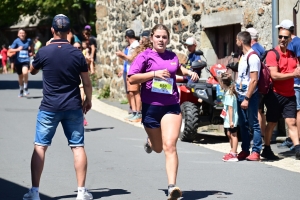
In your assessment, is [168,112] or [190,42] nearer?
[168,112]

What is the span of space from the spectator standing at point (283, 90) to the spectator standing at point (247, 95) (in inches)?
10.7

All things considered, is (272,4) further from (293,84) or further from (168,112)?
(168,112)

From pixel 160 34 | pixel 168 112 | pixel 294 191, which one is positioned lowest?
pixel 294 191

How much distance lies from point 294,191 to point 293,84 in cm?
288

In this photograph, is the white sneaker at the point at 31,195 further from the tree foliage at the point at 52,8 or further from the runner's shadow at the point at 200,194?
the tree foliage at the point at 52,8

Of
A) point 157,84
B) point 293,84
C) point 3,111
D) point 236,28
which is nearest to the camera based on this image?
point 157,84

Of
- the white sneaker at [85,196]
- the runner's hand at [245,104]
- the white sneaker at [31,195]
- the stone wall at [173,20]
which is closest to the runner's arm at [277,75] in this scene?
the runner's hand at [245,104]

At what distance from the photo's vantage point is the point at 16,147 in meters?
12.1

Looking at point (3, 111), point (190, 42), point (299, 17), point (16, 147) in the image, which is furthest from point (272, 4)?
point (3, 111)

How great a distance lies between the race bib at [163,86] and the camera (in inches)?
315

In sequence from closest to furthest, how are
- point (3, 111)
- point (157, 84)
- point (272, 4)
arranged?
point (157, 84)
point (272, 4)
point (3, 111)

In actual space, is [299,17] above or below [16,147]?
above

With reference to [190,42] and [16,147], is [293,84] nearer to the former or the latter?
[190,42]

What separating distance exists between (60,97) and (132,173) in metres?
2.14
